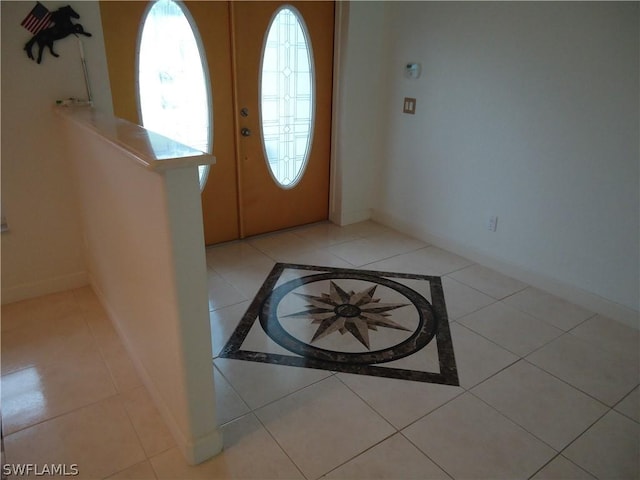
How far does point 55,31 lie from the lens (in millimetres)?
2434

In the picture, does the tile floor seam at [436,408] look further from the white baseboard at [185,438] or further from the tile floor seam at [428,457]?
the white baseboard at [185,438]

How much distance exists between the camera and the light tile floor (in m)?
1.72

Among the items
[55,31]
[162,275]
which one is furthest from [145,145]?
[55,31]

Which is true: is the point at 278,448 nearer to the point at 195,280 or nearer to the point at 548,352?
the point at 195,280

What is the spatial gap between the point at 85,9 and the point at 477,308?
2.84 metres

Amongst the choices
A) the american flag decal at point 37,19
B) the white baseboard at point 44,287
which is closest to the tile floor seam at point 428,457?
the white baseboard at point 44,287

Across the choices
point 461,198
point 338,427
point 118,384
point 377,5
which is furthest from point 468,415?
point 377,5

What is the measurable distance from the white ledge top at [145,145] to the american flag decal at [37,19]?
0.58 m

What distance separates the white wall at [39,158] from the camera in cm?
243

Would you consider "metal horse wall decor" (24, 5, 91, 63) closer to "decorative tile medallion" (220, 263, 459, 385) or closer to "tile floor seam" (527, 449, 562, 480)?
"decorative tile medallion" (220, 263, 459, 385)

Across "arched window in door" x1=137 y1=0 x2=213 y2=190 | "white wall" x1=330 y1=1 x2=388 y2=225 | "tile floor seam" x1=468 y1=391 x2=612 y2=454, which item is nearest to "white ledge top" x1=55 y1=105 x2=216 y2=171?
"arched window in door" x1=137 y1=0 x2=213 y2=190

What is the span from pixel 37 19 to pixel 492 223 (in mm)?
3042
